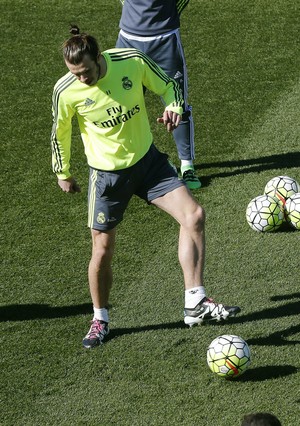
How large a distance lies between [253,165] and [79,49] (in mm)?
4254

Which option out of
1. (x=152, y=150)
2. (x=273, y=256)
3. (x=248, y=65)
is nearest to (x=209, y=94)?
(x=248, y=65)

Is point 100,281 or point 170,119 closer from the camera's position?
point 170,119

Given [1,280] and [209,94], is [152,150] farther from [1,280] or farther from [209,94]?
[209,94]

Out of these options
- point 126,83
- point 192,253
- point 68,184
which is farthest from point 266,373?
point 126,83

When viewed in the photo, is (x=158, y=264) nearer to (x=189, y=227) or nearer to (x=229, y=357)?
(x=189, y=227)

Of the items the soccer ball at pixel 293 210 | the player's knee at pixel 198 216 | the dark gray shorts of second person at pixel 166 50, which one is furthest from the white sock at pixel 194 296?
the dark gray shorts of second person at pixel 166 50

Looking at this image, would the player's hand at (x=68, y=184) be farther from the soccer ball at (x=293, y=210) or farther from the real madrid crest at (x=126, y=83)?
the soccer ball at (x=293, y=210)

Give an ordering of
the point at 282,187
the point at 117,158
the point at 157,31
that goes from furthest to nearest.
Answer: the point at 157,31, the point at 282,187, the point at 117,158

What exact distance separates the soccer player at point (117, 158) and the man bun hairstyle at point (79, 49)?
1 centimetres

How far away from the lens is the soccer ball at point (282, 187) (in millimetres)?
10133

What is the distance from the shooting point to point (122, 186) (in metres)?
8.20

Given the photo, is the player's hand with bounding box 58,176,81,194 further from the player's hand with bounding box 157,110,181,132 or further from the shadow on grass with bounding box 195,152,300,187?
the shadow on grass with bounding box 195,152,300,187

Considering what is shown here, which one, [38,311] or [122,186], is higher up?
[122,186]

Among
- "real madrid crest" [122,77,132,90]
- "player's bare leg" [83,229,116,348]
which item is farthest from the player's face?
"player's bare leg" [83,229,116,348]
